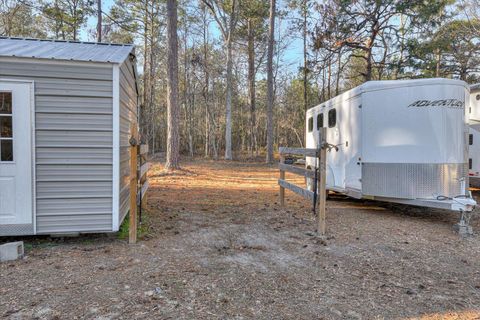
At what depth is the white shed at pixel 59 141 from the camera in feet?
13.4

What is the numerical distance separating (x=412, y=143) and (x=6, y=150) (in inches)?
244

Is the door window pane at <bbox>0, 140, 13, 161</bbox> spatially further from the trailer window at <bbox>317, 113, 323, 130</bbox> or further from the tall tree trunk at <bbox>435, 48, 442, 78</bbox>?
the tall tree trunk at <bbox>435, 48, 442, 78</bbox>

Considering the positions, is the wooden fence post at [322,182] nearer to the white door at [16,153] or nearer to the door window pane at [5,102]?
the white door at [16,153]

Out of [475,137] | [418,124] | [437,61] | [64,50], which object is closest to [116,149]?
[64,50]

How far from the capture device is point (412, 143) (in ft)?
18.9

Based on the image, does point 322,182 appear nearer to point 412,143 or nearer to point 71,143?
point 412,143

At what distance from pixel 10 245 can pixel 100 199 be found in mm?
1080

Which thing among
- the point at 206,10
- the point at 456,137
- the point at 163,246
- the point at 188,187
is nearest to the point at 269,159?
the point at 188,187

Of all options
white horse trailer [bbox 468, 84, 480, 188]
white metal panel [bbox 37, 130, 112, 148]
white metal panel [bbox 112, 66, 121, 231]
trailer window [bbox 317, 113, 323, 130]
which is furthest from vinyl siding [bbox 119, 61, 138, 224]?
white horse trailer [bbox 468, 84, 480, 188]

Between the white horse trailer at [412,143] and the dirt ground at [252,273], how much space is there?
619 millimetres

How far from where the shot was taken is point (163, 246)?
4.38 m

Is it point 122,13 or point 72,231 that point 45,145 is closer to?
point 72,231

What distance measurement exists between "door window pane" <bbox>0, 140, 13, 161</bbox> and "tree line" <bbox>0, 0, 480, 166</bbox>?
742 centimetres

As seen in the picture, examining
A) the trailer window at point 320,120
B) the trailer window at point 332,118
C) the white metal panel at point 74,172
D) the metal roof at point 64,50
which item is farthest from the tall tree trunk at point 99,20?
the white metal panel at point 74,172
